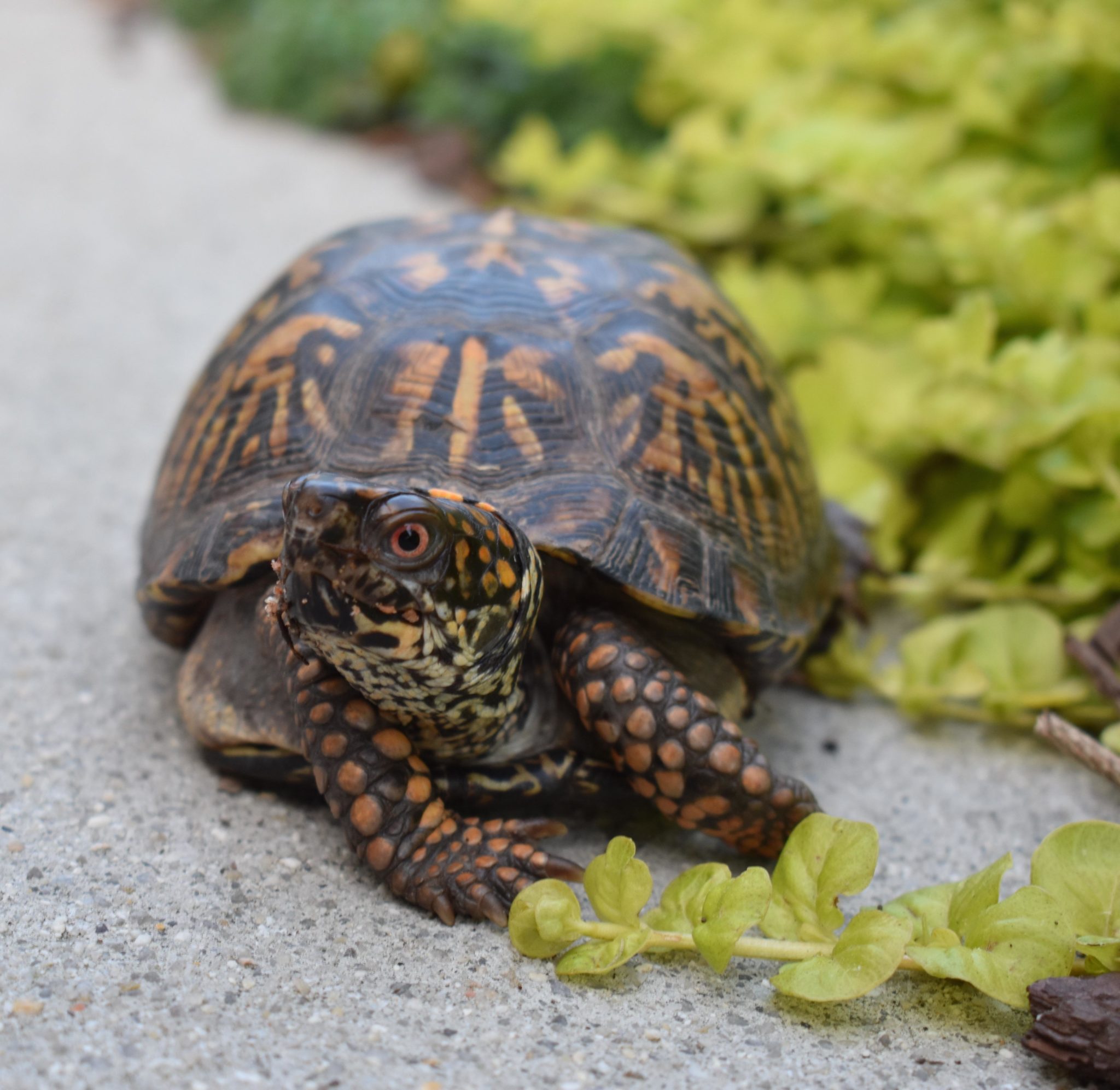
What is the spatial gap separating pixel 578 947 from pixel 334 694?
49cm

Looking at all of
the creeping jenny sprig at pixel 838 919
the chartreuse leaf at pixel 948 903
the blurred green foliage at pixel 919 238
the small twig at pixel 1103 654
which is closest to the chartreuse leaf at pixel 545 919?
the creeping jenny sprig at pixel 838 919

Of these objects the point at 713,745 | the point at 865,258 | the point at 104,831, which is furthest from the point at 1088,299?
the point at 104,831

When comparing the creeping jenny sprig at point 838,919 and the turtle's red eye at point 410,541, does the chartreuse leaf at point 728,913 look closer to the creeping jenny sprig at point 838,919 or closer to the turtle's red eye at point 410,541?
the creeping jenny sprig at point 838,919

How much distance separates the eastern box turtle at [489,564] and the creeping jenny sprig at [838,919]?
15 centimetres

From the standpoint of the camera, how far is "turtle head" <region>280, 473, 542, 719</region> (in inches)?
52.9

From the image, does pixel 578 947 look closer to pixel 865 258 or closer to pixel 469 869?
pixel 469 869

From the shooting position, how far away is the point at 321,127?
6922 mm

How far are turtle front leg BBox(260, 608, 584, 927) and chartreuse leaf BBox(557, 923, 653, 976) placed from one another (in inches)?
5.6

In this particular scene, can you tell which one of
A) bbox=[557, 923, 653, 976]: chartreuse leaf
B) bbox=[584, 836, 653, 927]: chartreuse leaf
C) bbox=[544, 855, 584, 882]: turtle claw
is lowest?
bbox=[544, 855, 584, 882]: turtle claw

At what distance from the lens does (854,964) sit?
1468 mm

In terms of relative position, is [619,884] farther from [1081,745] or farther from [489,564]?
[1081,745]

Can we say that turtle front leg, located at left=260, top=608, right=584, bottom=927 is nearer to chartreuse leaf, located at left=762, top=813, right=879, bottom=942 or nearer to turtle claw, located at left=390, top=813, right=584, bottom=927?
turtle claw, located at left=390, top=813, right=584, bottom=927

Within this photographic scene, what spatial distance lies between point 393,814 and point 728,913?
0.49 m

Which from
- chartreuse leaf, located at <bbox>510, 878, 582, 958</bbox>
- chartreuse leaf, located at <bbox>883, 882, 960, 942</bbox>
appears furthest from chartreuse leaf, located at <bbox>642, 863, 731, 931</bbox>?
chartreuse leaf, located at <bbox>883, 882, 960, 942</bbox>
